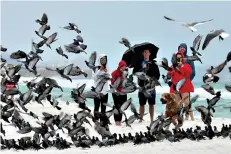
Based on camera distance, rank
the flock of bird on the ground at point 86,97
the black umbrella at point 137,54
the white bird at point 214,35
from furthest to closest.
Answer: the black umbrella at point 137,54
the flock of bird on the ground at point 86,97
the white bird at point 214,35

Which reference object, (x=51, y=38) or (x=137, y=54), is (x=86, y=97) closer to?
(x=51, y=38)

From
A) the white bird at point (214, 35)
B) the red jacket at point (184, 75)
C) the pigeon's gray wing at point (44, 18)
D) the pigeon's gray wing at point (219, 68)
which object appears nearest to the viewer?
the white bird at point (214, 35)

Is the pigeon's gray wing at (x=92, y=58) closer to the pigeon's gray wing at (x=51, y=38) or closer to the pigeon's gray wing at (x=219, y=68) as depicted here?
the pigeon's gray wing at (x=51, y=38)

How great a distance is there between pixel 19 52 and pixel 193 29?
210 centimetres

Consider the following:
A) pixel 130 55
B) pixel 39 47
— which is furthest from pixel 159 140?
pixel 130 55

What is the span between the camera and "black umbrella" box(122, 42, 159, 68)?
27.3 feet

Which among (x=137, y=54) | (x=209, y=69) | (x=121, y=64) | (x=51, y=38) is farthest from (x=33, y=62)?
(x=137, y=54)

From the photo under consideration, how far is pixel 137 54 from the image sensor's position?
27.3ft

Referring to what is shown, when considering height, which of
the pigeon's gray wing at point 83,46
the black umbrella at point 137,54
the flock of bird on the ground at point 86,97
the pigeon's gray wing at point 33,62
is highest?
the black umbrella at point 137,54

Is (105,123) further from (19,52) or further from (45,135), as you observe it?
(19,52)

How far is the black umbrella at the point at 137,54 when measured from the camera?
27.3 ft

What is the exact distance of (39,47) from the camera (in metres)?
5.81

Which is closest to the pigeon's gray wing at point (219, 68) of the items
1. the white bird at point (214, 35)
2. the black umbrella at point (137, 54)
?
the white bird at point (214, 35)

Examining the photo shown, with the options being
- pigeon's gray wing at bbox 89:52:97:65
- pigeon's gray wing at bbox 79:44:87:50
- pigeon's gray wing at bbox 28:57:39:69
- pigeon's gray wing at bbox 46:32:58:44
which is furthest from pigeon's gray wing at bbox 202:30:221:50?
pigeon's gray wing at bbox 28:57:39:69
